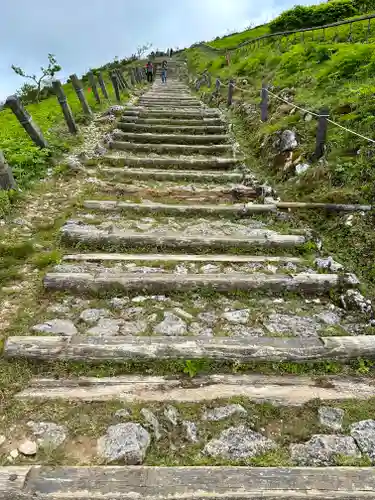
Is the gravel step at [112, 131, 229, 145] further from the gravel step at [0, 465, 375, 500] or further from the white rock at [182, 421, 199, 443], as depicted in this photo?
the gravel step at [0, 465, 375, 500]

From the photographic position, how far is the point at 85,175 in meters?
6.47

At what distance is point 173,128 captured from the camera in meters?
9.14

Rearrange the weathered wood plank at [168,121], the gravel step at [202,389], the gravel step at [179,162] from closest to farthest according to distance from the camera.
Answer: the gravel step at [202,389] → the gravel step at [179,162] → the weathered wood plank at [168,121]

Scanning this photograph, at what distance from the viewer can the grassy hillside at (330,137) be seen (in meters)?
4.59

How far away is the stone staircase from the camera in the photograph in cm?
209

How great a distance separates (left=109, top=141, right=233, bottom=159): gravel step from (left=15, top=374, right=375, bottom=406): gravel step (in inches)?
240

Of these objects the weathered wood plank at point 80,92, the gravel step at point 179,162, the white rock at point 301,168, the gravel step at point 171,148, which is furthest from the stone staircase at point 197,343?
the weathered wood plank at point 80,92

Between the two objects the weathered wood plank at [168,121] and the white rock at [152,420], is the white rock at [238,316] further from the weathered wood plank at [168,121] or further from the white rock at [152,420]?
the weathered wood plank at [168,121]

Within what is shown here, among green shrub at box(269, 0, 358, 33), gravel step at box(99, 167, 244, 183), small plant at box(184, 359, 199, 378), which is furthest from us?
green shrub at box(269, 0, 358, 33)

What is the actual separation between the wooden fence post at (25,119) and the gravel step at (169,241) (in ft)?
8.60

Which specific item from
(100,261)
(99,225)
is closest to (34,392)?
(100,261)

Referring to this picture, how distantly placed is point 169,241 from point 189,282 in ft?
3.05

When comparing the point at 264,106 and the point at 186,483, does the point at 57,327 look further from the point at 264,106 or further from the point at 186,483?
the point at 264,106

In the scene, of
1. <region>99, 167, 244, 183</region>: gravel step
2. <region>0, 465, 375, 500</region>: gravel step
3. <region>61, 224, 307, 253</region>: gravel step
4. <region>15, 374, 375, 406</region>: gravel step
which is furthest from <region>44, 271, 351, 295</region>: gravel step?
<region>99, 167, 244, 183</region>: gravel step
